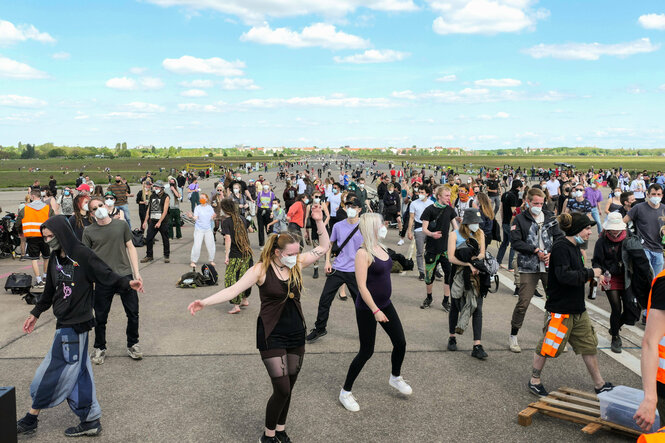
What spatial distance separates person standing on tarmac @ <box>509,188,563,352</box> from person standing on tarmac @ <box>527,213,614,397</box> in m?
1.03

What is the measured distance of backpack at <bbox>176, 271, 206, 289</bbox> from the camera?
911cm

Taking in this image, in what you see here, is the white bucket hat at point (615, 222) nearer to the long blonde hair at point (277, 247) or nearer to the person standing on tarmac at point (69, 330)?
the long blonde hair at point (277, 247)

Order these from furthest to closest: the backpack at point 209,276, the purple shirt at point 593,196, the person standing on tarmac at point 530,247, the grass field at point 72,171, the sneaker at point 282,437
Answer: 1. the grass field at point 72,171
2. the purple shirt at point 593,196
3. the backpack at point 209,276
4. the person standing on tarmac at point 530,247
5. the sneaker at point 282,437

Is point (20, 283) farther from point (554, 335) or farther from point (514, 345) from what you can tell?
point (554, 335)

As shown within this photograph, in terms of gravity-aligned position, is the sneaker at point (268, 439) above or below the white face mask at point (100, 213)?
below

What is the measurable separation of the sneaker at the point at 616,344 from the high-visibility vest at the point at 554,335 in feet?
6.25

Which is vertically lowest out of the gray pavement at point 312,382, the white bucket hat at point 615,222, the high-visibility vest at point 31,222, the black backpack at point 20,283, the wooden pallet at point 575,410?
the gray pavement at point 312,382

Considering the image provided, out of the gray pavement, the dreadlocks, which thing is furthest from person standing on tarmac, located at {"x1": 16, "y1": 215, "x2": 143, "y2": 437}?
the dreadlocks

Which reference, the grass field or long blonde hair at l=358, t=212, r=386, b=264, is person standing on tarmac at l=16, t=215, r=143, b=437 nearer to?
long blonde hair at l=358, t=212, r=386, b=264

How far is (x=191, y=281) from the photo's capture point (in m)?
9.12

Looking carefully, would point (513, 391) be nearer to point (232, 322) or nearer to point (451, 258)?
point (451, 258)

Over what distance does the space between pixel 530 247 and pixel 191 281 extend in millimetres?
6231

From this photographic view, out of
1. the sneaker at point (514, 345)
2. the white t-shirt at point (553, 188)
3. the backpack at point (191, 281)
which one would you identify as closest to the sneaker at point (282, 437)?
the sneaker at point (514, 345)

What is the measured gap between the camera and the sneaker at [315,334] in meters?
6.30
